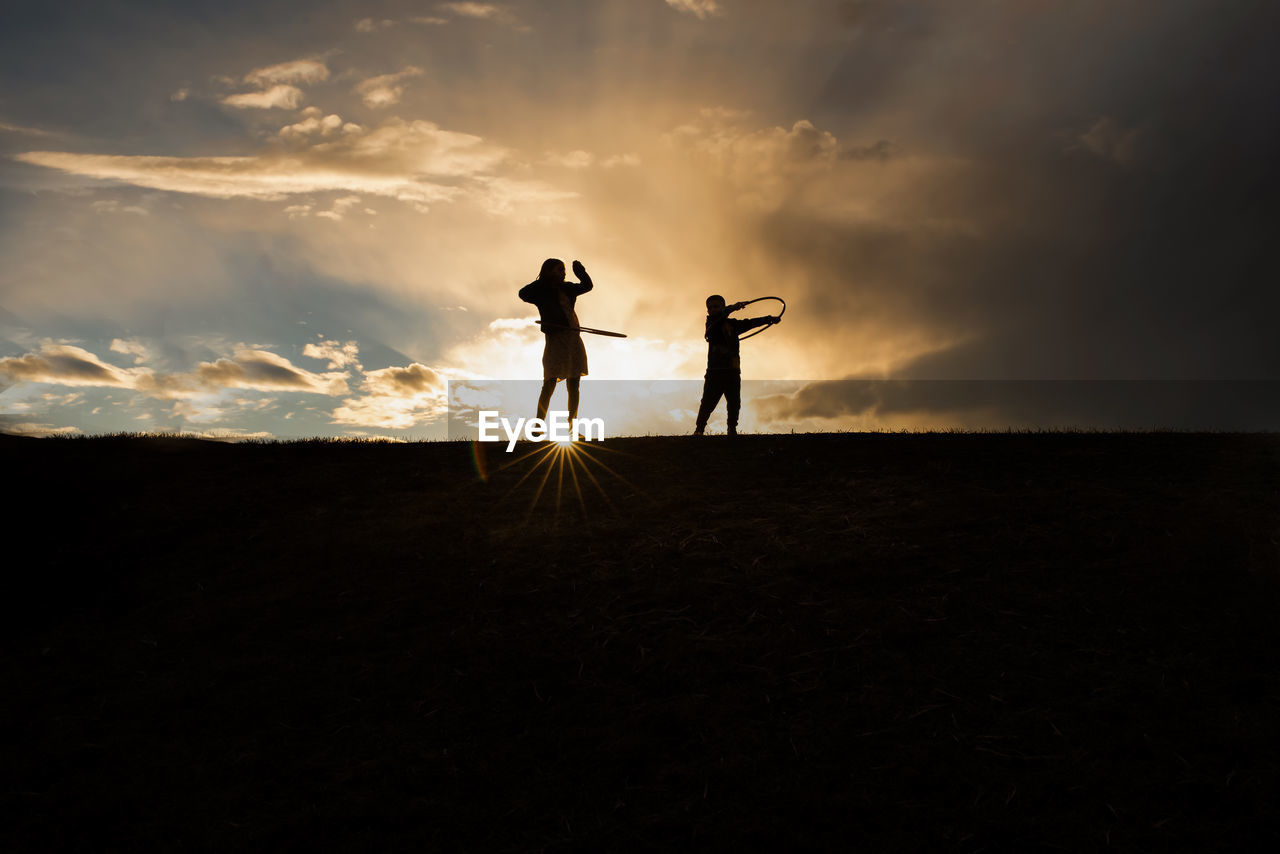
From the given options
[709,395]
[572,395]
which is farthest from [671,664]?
[709,395]

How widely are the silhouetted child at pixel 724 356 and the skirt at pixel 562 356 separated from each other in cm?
316

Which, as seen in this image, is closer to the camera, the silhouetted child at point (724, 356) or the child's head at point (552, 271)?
the child's head at point (552, 271)

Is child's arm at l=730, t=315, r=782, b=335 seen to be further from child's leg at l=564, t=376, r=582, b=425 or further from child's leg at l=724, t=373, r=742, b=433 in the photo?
child's leg at l=564, t=376, r=582, b=425

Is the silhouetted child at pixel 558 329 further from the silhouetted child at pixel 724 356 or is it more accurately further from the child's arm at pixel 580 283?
the silhouetted child at pixel 724 356

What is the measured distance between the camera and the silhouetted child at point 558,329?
14.4m

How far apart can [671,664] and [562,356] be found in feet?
28.1

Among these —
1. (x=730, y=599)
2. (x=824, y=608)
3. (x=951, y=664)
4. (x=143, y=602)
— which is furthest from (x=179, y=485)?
(x=951, y=664)

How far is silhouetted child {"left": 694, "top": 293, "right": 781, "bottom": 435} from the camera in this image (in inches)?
647

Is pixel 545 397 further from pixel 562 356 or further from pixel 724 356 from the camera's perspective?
pixel 724 356

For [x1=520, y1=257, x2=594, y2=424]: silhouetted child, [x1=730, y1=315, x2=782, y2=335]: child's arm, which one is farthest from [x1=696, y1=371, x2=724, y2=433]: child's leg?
[x1=520, y1=257, x2=594, y2=424]: silhouetted child

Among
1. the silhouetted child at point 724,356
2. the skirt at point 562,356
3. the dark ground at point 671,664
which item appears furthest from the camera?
the silhouetted child at point 724,356

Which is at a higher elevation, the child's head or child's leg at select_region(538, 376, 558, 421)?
the child's head

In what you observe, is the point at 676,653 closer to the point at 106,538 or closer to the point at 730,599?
the point at 730,599

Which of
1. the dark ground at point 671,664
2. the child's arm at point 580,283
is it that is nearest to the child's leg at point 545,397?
the child's arm at point 580,283
